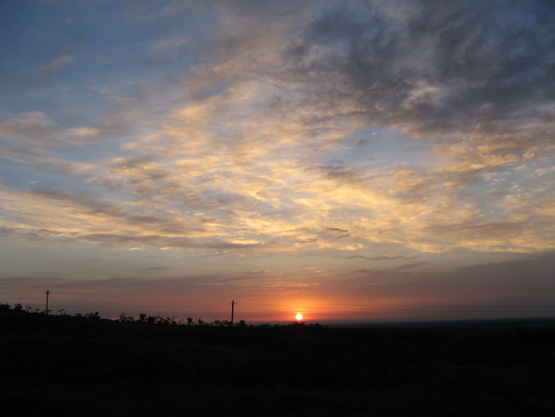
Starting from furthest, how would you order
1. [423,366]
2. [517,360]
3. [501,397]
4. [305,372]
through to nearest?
1. [517,360]
2. [423,366]
3. [305,372]
4. [501,397]

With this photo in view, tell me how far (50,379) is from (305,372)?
11.1 m

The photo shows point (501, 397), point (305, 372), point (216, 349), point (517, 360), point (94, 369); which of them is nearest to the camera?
point (501, 397)

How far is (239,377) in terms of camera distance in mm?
19844

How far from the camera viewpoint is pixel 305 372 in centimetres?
2073

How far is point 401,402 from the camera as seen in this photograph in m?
15.8

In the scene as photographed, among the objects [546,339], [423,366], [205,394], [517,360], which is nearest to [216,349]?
[205,394]

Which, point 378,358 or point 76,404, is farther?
point 378,358

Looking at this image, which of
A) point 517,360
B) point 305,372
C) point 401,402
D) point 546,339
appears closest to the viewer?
point 401,402

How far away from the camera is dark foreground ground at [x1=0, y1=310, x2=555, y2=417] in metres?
14.3

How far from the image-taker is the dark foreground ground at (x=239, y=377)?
14.3 meters

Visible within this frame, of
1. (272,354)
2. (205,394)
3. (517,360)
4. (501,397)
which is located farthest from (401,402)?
(517,360)

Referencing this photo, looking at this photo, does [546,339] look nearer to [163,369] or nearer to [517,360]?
[517,360]

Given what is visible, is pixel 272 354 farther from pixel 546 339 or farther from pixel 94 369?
pixel 546 339

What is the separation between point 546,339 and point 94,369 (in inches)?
1877
